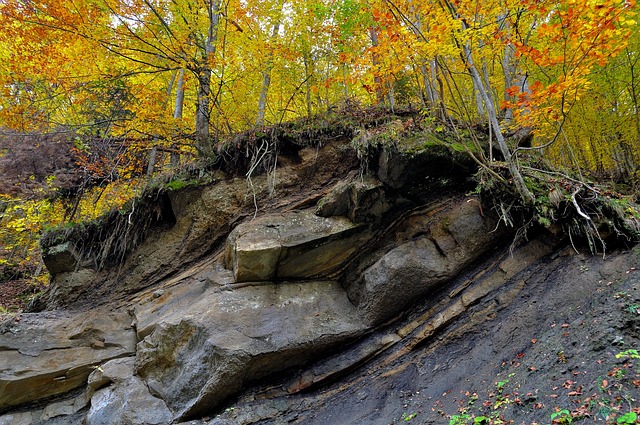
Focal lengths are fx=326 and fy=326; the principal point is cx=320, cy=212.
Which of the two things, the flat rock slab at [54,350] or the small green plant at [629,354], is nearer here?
the small green plant at [629,354]

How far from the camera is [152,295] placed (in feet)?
25.1

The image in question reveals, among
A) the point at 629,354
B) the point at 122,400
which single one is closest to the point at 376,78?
the point at 629,354

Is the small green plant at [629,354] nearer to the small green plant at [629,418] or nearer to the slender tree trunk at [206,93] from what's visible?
the small green plant at [629,418]

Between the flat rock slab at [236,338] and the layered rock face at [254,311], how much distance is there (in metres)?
0.02

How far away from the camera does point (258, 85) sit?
1220cm

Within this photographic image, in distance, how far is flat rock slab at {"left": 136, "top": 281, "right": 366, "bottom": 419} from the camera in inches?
218

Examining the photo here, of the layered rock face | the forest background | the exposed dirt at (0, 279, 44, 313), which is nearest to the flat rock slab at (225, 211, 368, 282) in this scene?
the layered rock face

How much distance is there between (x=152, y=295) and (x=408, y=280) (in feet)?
19.2

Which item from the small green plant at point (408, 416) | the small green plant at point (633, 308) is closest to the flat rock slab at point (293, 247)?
the small green plant at point (408, 416)

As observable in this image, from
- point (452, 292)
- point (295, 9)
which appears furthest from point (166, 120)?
point (452, 292)

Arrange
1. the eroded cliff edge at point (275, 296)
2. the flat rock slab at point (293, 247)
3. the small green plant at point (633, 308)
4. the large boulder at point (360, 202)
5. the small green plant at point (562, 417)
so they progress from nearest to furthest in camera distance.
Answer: the small green plant at point (562, 417) → the small green plant at point (633, 308) → the eroded cliff edge at point (275, 296) → the flat rock slab at point (293, 247) → the large boulder at point (360, 202)

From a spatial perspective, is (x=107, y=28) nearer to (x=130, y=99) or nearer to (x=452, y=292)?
(x=130, y=99)

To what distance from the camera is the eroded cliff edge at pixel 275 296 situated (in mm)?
5695

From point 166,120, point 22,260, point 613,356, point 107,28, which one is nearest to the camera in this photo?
point 613,356
